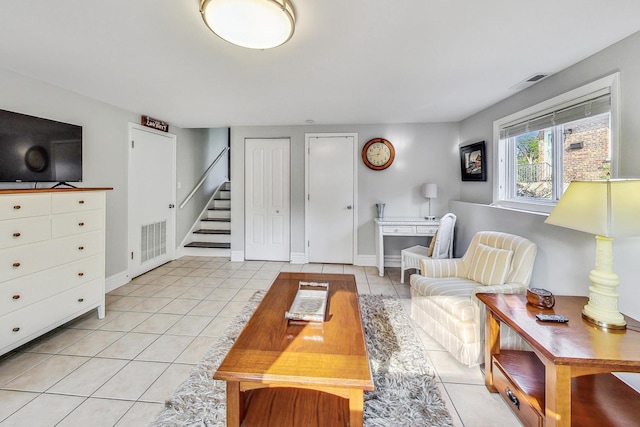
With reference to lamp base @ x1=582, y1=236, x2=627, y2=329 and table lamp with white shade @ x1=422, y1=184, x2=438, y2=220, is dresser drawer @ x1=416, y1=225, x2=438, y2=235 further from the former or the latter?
lamp base @ x1=582, y1=236, x2=627, y2=329

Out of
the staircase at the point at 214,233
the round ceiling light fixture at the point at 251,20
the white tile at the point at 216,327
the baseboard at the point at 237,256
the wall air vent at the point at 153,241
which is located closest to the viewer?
the round ceiling light fixture at the point at 251,20

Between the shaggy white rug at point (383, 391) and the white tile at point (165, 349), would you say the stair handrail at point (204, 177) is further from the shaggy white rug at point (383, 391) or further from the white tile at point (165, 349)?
the shaggy white rug at point (383, 391)

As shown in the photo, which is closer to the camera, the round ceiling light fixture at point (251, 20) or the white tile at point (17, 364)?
the round ceiling light fixture at point (251, 20)

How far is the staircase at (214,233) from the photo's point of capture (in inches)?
187

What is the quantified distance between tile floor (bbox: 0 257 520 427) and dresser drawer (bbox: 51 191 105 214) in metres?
1.04

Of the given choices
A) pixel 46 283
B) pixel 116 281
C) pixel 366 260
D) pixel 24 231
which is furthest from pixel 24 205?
pixel 366 260

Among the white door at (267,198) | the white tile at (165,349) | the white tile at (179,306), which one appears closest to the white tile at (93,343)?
the white tile at (165,349)

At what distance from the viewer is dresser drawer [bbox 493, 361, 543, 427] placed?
127 cm

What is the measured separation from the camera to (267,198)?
14.4 ft

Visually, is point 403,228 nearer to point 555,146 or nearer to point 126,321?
point 555,146

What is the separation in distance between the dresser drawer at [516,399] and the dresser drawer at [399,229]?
2.19 meters

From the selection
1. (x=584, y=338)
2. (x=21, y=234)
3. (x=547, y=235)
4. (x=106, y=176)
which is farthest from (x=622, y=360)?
(x=106, y=176)

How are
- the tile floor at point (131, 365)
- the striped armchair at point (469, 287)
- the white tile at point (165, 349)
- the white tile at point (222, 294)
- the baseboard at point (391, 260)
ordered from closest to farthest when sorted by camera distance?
the tile floor at point (131, 365) < the striped armchair at point (469, 287) < the white tile at point (165, 349) < the white tile at point (222, 294) < the baseboard at point (391, 260)

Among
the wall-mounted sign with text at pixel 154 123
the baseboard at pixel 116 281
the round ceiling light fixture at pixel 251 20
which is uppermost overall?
the wall-mounted sign with text at pixel 154 123
